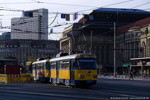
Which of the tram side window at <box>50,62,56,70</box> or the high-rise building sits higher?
the high-rise building

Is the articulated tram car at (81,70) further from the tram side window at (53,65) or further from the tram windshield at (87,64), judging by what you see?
the tram side window at (53,65)

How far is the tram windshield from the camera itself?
27862mm

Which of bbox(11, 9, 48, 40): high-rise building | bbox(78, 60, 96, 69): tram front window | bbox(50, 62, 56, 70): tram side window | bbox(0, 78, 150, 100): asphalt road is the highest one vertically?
bbox(11, 9, 48, 40): high-rise building

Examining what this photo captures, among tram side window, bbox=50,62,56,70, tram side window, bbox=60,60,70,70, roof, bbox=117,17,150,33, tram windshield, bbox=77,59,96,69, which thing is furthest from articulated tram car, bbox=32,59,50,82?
roof, bbox=117,17,150,33

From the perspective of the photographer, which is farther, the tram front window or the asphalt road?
the tram front window

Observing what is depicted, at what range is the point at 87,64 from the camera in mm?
28094

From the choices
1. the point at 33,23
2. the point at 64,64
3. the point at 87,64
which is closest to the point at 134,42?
the point at 33,23

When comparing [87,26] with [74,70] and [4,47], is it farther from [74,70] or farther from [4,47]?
[74,70]

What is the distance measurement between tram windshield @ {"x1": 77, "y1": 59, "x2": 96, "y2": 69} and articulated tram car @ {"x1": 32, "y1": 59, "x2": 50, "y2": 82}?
11.0 meters

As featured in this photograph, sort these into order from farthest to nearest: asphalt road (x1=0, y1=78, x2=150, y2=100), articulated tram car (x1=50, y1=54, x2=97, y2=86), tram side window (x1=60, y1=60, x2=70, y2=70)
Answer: tram side window (x1=60, y1=60, x2=70, y2=70) < articulated tram car (x1=50, y1=54, x2=97, y2=86) < asphalt road (x1=0, y1=78, x2=150, y2=100)

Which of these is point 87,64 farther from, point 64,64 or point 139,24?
point 139,24

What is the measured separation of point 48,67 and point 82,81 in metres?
11.2

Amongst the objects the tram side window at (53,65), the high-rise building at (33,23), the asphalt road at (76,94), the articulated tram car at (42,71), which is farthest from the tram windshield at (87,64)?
the articulated tram car at (42,71)

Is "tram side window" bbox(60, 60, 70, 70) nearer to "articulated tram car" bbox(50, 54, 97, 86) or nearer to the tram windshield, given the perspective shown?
"articulated tram car" bbox(50, 54, 97, 86)
